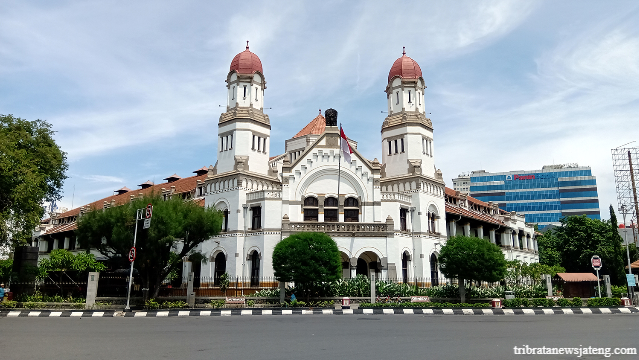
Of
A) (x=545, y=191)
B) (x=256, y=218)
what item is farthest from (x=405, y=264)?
(x=545, y=191)

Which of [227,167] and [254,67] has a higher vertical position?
[254,67]

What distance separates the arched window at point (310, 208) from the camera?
129ft

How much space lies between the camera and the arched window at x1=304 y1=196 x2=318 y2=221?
3928cm

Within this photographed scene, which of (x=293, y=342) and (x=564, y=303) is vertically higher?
(x=293, y=342)

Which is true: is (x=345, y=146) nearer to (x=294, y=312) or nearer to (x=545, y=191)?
(x=294, y=312)

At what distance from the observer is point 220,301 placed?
2891 centimetres

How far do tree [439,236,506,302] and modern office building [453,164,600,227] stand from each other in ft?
283

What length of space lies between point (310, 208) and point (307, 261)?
33.6ft

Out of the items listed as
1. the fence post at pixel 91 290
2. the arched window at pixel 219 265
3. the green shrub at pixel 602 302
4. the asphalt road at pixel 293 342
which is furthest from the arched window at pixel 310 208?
the asphalt road at pixel 293 342

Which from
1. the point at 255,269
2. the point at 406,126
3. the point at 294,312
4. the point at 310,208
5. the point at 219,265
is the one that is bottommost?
the point at 294,312

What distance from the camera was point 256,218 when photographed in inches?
1554

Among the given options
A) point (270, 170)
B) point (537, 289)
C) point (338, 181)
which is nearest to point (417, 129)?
point (338, 181)

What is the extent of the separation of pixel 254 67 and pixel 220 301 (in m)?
22.3

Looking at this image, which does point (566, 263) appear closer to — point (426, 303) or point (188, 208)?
point (426, 303)
